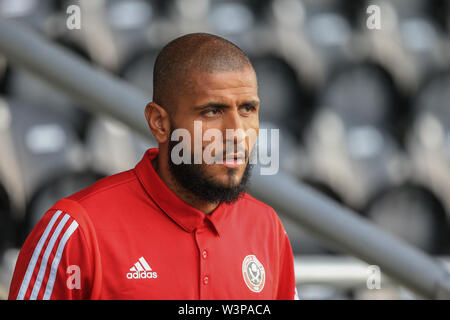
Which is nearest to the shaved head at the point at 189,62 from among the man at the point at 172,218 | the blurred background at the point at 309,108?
the man at the point at 172,218

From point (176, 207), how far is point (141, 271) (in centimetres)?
3

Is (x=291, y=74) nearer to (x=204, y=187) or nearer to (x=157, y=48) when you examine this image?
(x=157, y=48)

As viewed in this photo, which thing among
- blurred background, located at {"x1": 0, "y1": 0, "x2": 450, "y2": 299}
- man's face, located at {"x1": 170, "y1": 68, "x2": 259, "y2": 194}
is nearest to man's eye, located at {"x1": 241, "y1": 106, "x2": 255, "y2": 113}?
man's face, located at {"x1": 170, "y1": 68, "x2": 259, "y2": 194}

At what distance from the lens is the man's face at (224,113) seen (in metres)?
0.25

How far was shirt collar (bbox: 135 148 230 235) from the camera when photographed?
0.27 meters

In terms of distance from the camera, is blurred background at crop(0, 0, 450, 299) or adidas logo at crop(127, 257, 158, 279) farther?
blurred background at crop(0, 0, 450, 299)

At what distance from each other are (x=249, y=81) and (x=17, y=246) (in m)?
0.42

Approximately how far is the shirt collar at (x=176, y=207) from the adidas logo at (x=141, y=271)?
0.02 meters

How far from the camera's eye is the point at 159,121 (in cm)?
27

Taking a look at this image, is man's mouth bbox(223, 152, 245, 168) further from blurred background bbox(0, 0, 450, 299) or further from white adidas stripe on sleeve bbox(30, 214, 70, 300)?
blurred background bbox(0, 0, 450, 299)

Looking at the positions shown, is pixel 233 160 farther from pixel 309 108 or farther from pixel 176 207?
pixel 309 108

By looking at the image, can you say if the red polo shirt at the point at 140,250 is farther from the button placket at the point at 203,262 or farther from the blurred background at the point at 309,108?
the blurred background at the point at 309,108
